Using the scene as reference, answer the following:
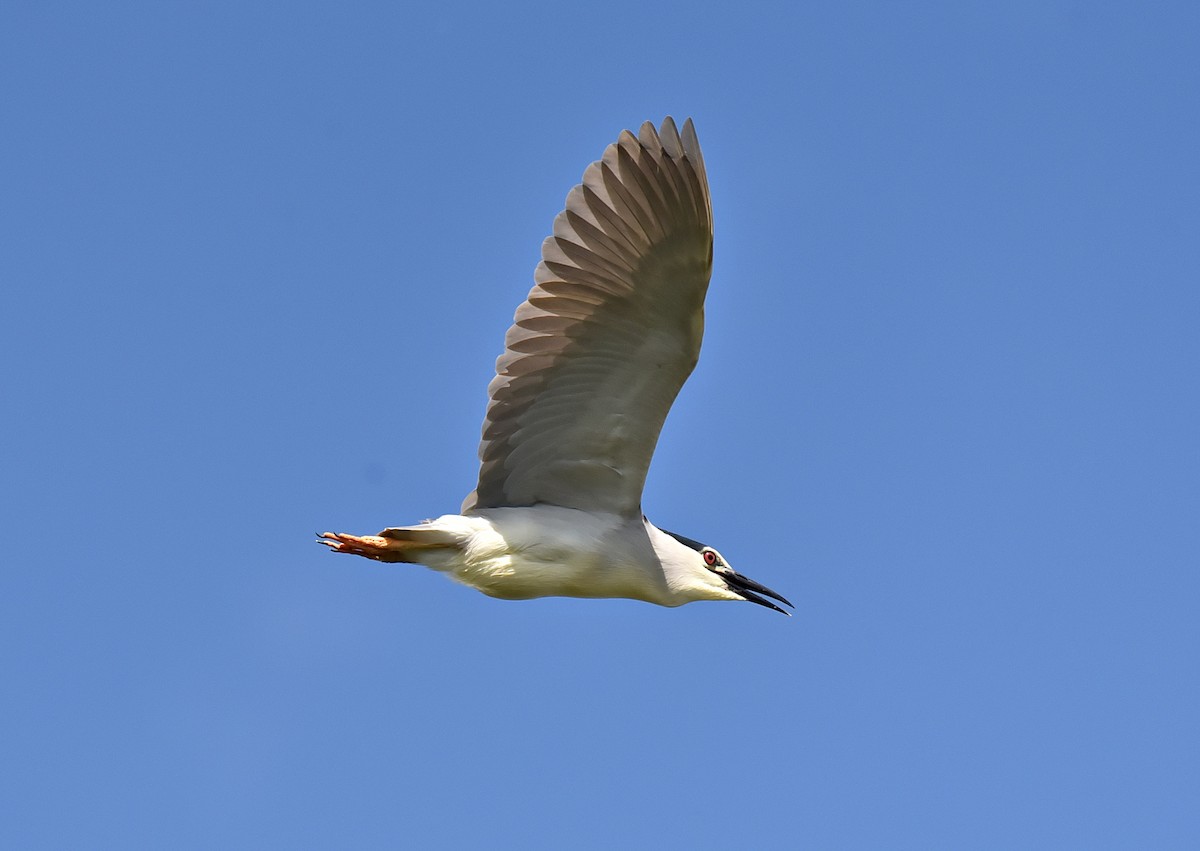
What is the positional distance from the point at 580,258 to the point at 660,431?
1.32 metres

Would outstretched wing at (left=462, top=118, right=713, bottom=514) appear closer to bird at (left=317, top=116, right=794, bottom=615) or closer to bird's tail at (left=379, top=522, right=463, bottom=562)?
bird at (left=317, top=116, right=794, bottom=615)

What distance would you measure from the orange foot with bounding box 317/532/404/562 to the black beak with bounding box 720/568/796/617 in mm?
2457

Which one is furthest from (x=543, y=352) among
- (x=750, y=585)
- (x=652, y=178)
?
(x=750, y=585)

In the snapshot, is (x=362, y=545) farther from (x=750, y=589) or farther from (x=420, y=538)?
(x=750, y=589)

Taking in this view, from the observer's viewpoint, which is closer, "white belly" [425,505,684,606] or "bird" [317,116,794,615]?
"bird" [317,116,794,615]

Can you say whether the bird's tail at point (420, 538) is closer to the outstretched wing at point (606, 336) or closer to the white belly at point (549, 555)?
the white belly at point (549, 555)

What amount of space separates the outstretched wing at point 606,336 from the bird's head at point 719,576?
26.8 inches

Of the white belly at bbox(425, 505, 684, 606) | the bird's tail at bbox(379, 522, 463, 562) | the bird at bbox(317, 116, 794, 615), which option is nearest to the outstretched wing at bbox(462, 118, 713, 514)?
the bird at bbox(317, 116, 794, 615)

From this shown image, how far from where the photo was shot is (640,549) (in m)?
10.5

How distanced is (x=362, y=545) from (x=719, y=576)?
262 centimetres

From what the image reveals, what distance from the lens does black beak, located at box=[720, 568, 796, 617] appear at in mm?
11047

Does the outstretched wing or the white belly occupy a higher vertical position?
the outstretched wing

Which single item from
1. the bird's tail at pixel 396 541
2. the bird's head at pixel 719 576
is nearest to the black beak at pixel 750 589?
the bird's head at pixel 719 576

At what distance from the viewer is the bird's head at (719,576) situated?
10870 mm
